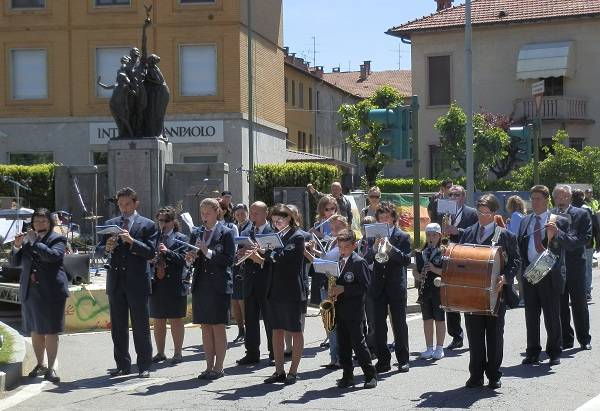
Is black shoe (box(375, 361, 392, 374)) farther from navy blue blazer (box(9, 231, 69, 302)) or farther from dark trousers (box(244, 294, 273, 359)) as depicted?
navy blue blazer (box(9, 231, 69, 302))

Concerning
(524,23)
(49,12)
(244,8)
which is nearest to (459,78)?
(524,23)

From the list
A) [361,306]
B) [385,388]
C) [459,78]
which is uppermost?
[459,78]

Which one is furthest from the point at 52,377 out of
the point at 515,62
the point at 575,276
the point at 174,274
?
the point at 515,62

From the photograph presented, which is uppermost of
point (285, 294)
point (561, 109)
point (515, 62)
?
point (515, 62)

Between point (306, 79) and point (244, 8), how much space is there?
64.0 ft

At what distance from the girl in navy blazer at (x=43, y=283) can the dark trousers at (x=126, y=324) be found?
1.71 ft

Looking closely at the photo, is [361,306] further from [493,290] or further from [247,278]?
[247,278]

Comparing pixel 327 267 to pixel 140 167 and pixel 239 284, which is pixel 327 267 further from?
pixel 140 167

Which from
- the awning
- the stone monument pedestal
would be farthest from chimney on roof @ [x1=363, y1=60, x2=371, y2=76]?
the stone monument pedestal

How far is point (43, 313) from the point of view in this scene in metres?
11.1

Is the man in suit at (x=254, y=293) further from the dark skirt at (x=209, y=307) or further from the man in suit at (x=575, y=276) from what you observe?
the man in suit at (x=575, y=276)

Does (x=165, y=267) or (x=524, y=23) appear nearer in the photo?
(x=165, y=267)

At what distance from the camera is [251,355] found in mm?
12188

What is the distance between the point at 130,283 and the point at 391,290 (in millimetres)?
2637
